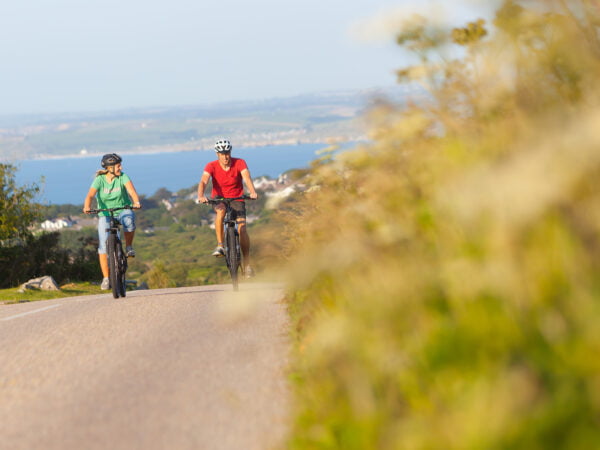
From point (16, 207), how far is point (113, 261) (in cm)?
3533

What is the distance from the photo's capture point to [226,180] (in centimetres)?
1301

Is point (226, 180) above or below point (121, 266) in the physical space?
above

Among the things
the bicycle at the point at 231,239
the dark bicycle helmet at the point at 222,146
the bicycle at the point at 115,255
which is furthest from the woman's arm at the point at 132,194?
the dark bicycle helmet at the point at 222,146

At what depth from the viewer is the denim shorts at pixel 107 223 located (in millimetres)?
Answer: 13078

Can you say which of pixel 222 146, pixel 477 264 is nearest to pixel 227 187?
pixel 222 146

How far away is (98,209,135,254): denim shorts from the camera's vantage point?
515 inches

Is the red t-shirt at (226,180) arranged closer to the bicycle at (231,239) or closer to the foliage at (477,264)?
the bicycle at (231,239)

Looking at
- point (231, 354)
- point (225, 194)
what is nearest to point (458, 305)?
point (231, 354)

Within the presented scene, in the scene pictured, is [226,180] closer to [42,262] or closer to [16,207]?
[42,262]

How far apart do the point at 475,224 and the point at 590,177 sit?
483mm

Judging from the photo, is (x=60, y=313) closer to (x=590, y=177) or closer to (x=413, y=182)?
(x=413, y=182)

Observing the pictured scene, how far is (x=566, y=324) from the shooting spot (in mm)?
3156

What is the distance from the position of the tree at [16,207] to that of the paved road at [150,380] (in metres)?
36.5

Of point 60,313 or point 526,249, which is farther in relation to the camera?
point 60,313
